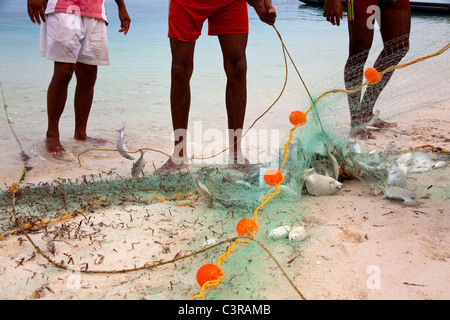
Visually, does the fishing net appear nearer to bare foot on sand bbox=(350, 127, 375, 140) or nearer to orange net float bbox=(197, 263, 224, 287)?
orange net float bbox=(197, 263, 224, 287)

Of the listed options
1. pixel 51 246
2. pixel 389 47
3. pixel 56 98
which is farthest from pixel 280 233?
pixel 56 98

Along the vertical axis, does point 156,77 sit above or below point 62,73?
below

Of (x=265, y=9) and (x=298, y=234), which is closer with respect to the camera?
(x=298, y=234)

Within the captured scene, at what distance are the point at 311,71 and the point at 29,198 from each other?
6020 mm

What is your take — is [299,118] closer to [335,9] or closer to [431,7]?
[335,9]

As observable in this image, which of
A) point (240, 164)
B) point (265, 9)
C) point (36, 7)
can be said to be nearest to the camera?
point (265, 9)

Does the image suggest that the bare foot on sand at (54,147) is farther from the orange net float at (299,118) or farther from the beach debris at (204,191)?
the orange net float at (299,118)

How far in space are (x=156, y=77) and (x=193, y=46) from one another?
445cm

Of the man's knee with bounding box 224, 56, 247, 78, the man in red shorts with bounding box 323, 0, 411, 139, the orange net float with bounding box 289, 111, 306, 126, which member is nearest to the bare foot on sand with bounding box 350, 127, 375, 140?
the man in red shorts with bounding box 323, 0, 411, 139

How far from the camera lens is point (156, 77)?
7.19 metres

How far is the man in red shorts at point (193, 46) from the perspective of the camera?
9.18 feet

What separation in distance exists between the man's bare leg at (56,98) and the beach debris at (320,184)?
2.06 m

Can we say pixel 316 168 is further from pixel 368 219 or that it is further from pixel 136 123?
pixel 136 123

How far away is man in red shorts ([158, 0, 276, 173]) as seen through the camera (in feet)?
9.18
